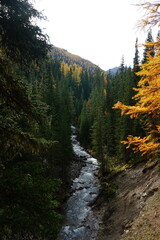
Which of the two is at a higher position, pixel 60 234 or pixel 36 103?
pixel 36 103

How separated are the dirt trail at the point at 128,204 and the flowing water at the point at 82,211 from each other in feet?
3.16

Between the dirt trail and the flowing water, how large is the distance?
0.96m

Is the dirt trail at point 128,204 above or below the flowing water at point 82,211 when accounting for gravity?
above

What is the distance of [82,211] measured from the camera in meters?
18.7

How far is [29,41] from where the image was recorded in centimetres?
466

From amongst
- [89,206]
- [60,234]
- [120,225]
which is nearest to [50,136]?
[89,206]

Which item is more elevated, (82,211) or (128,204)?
(128,204)

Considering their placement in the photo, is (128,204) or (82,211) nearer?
(128,204)

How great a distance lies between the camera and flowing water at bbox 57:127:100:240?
1490 cm

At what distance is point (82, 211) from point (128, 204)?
5.41 meters

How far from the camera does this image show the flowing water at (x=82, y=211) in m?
14.9

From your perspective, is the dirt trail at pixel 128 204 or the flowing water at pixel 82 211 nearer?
the dirt trail at pixel 128 204

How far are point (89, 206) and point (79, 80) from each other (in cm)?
11547

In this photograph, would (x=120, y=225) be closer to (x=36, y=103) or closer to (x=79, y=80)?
(x=36, y=103)
